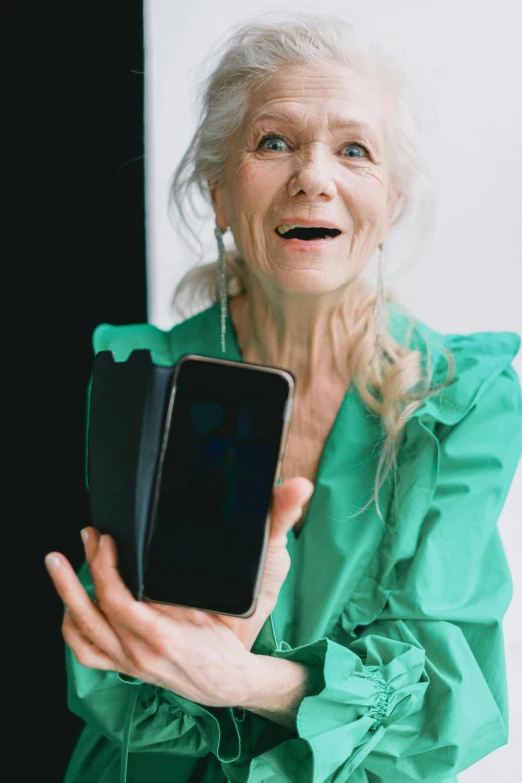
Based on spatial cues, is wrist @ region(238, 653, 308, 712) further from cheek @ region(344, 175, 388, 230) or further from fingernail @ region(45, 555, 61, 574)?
cheek @ region(344, 175, 388, 230)

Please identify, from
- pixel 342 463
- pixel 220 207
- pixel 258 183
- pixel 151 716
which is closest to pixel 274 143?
pixel 258 183

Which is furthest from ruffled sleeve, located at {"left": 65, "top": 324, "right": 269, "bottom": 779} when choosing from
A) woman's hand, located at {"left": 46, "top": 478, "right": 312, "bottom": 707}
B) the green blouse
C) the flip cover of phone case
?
the flip cover of phone case

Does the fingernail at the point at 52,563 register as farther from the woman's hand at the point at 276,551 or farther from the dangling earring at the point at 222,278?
the dangling earring at the point at 222,278

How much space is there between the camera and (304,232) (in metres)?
0.98

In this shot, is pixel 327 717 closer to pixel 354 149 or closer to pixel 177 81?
pixel 354 149

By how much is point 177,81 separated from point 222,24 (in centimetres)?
12

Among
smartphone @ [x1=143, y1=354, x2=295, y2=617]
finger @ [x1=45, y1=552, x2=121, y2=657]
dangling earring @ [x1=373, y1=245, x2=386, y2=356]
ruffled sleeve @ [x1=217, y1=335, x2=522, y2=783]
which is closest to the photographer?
smartphone @ [x1=143, y1=354, x2=295, y2=617]

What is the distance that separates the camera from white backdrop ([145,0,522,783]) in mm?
1307

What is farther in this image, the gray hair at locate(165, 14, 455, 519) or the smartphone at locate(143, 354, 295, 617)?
the gray hair at locate(165, 14, 455, 519)

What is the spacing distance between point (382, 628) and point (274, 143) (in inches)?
24.9

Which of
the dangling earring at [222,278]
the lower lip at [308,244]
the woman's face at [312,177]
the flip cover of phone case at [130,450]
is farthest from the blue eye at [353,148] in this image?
the flip cover of phone case at [130,450]

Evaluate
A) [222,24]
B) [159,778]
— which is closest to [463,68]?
[222,24]

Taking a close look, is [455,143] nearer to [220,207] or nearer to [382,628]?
[220,207]

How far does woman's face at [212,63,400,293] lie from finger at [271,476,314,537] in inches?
16.0
